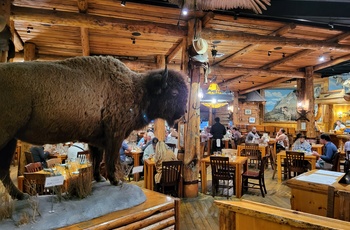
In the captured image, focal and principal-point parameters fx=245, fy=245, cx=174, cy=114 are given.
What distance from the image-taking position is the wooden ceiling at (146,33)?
4777 millimetres

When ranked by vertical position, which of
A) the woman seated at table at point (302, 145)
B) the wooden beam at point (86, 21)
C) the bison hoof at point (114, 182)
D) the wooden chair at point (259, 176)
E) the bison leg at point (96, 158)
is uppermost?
the wooden beam at point (86, 21)

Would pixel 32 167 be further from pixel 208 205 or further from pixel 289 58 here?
pixel 289 58

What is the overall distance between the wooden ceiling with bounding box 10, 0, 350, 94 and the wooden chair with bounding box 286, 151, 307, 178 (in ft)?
8.96

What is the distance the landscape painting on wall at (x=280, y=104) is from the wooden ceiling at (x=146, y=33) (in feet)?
30.3

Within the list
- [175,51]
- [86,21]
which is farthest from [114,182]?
[175,51]

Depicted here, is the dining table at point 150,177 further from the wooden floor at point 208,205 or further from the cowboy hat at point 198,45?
the cowboy hat at point 198,45

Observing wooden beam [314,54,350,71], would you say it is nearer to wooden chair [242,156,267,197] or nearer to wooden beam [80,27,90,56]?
wooden chair [242,156,267,197]

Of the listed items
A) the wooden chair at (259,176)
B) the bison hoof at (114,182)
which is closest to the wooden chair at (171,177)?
the wooden chair at (259,176)

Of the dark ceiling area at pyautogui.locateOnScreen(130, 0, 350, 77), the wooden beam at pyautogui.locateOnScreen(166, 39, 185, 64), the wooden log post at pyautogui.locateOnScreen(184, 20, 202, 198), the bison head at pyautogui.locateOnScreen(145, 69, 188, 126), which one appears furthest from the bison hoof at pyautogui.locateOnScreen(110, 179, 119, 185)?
the wooden beam at pyautogui.locateOnScreen(166, 39, 185, 64)

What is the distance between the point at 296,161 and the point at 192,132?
302cm

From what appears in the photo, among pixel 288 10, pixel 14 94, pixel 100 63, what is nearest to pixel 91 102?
pixel 100 63

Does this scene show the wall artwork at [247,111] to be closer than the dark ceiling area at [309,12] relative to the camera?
No

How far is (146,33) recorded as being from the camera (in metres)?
5.30

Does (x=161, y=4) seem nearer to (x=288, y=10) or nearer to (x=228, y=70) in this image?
(x=288, y=10)
